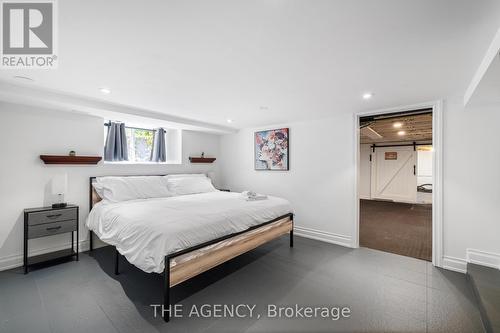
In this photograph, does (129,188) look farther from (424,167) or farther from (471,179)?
(424,167)

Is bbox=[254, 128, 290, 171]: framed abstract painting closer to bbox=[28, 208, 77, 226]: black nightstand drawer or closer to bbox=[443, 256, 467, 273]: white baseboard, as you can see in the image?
bbox=[443, 256, 467, 273]: white baseboard

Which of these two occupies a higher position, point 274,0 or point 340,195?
point 274,0

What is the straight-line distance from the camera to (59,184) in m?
3.05

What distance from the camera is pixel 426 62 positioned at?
6.37 ft

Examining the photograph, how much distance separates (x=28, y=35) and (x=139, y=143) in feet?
9.88

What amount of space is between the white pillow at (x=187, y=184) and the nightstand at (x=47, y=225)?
1.54 m

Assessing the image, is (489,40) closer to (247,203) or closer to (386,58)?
(386,58)

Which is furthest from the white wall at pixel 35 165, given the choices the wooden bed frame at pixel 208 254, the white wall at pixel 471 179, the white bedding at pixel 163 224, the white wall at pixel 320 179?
the white wall at pixel 471 179

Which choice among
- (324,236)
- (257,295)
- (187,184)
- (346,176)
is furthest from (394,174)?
(257,295)

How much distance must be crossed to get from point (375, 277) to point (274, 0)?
122 inches

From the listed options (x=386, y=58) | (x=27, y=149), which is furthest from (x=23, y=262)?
(x=386, y=58)

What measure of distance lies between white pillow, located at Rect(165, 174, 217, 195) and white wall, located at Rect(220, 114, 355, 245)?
1.24 m

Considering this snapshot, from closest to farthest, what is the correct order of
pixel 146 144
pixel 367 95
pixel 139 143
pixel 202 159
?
1. pixel 367 95
2. pixel 139 143
3. pixel 146 144
4. pixel 202 159

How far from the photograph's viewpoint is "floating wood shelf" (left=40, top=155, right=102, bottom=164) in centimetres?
310
